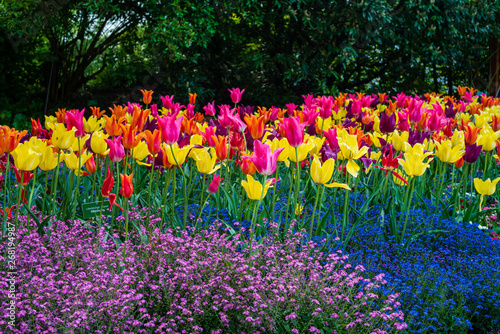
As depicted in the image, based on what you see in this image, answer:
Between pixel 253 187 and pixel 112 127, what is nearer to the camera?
pixel 253 187

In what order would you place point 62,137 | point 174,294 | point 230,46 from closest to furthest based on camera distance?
point 174,294, point 62,137, point 230,46

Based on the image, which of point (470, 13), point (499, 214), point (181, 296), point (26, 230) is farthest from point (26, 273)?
point (470, 13)

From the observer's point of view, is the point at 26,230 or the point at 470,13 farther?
the point at 470,13

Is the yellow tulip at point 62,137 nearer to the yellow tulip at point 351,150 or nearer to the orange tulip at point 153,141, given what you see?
the orange tulip at point 153,141

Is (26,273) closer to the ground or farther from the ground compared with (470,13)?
closer to the ground

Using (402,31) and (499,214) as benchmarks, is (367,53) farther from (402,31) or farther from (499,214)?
(499,214)

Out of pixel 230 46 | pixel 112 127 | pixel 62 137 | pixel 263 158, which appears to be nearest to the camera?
pixel 263 158

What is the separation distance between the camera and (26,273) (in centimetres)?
218

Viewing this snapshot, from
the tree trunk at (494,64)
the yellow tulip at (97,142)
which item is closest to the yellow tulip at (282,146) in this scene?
the yellow tulip at (97,142)

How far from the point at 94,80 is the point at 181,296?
845 centimetres

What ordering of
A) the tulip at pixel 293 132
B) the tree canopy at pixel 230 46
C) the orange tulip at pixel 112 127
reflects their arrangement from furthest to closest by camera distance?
the tree canopy at pixel 230 46
the orange tulip at pixel 112 127
the tulip at pixel 293 132

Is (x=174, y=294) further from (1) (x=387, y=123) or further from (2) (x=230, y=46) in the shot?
(2) (x=230, y=46)

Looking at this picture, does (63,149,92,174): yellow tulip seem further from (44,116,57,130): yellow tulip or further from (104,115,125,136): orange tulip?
(44,116,57,130): yellow tulip

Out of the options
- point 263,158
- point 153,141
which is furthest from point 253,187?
point 153,141
